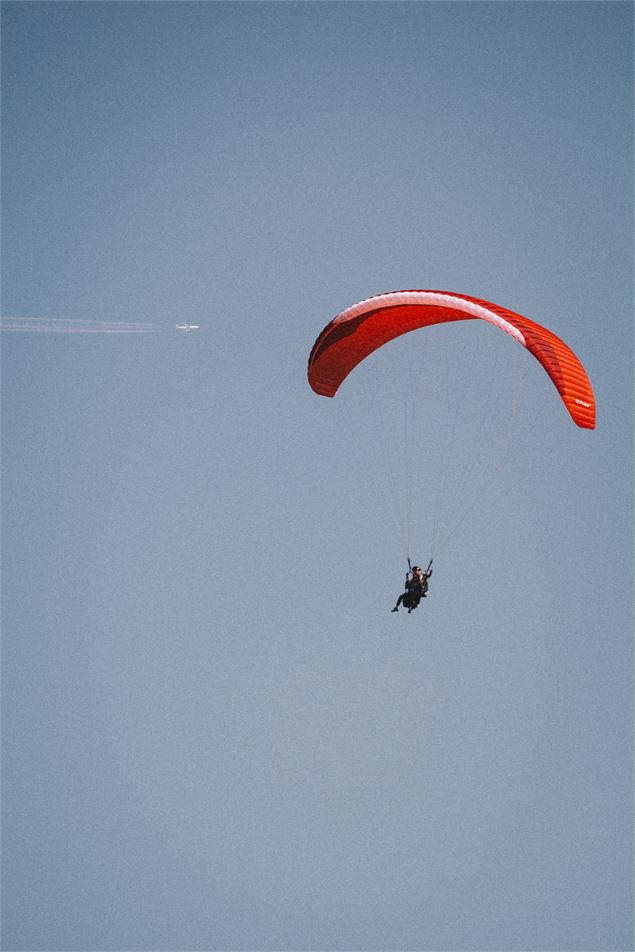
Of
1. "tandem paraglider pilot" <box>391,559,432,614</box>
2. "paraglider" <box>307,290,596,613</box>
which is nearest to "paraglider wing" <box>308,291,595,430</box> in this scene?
"paraglider" <box>307,290,596,613</box>

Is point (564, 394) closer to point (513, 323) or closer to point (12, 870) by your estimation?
point (513, 323)

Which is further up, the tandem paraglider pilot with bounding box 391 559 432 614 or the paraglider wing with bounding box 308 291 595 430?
the paraglider wing with bounding box 308 291 595 430

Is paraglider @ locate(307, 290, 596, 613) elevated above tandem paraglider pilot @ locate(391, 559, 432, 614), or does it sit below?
above

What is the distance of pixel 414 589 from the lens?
97.1 ft

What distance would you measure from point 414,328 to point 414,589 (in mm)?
6057

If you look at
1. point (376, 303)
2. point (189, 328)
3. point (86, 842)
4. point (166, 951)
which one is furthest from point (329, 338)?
point (86, 842)

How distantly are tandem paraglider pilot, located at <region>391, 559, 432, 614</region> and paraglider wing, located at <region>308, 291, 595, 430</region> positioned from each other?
4.91 meters

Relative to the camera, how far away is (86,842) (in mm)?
113375

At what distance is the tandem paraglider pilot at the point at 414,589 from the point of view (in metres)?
29.5

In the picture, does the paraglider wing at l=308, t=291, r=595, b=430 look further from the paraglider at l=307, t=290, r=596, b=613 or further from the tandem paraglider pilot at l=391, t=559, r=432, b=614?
the tandem paraglider pilot at l=391, t=559, r=432, b=614

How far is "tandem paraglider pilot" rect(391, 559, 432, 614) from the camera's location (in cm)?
2955

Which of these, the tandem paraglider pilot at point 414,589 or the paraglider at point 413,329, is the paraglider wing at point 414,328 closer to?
the paraglider at point 413,329

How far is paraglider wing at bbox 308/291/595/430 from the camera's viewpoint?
2655 centimetres

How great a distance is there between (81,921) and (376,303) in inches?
3333
